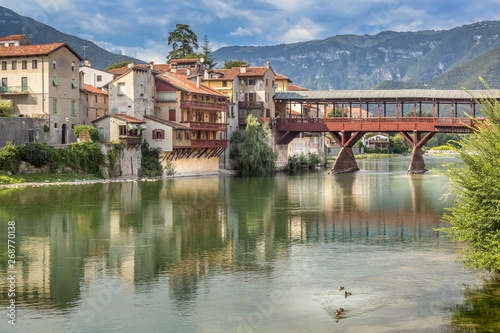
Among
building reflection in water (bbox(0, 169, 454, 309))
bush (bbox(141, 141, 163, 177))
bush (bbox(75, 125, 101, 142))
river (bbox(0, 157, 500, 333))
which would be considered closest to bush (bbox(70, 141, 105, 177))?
bush (bbox(75, 125, 101, 142))

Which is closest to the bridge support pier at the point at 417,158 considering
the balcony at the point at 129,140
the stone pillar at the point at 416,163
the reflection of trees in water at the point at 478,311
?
the stone pillar at the point at 416,163

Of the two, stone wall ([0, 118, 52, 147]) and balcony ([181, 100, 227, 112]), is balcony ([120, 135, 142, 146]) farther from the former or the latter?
balcony ([181, 100, 227, 112])

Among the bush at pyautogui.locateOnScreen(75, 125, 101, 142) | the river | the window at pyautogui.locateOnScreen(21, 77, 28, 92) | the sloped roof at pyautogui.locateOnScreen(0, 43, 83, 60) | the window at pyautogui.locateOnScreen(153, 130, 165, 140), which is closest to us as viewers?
the river

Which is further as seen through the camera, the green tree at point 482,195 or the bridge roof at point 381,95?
the bridge roof at point 381,95

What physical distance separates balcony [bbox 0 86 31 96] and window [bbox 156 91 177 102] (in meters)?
14.8

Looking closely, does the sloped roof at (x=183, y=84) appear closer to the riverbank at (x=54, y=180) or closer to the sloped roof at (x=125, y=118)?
the sloped roof at (x=125, y=118)

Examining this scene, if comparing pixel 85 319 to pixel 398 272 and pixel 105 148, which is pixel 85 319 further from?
pixel 105 148

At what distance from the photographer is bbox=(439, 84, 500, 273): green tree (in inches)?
914

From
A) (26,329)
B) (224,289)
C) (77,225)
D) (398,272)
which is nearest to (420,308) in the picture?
(398,272)

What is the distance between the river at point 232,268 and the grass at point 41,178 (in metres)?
8.11

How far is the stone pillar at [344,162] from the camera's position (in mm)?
89938

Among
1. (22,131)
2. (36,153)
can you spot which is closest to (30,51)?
(22,131)

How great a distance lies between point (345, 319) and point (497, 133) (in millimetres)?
8698

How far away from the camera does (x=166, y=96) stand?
79.1m
